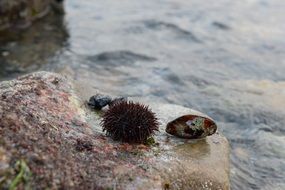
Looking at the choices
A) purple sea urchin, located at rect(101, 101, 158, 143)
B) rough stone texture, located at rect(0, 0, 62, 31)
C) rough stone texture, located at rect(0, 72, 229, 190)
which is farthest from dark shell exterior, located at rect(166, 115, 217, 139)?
rough stone texture, located at rect(0, 0, 62, 31)

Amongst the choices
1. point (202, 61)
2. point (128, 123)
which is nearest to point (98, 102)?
point (128, 123)

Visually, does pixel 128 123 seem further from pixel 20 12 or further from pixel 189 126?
pixel 20 12

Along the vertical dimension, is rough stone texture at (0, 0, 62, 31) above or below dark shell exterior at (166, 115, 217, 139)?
below

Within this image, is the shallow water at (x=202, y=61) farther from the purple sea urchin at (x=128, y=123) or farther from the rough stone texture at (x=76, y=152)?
the purple sea urchin at (x=128, y=123)

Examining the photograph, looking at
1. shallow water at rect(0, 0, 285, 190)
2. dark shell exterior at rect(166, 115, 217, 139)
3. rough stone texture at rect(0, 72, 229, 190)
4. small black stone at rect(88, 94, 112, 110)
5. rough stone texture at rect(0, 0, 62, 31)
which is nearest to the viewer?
rough stone texture at rect(0, 72, 229, 190)

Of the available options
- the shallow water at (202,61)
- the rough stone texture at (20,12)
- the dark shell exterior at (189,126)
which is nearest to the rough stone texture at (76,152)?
the dark shell exterior at (189,126)

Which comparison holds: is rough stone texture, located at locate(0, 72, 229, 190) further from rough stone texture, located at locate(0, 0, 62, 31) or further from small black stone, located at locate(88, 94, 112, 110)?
rough stone texture, located at locate(0, 0, 62, 31)

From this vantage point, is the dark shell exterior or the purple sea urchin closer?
the purple sea urchin
